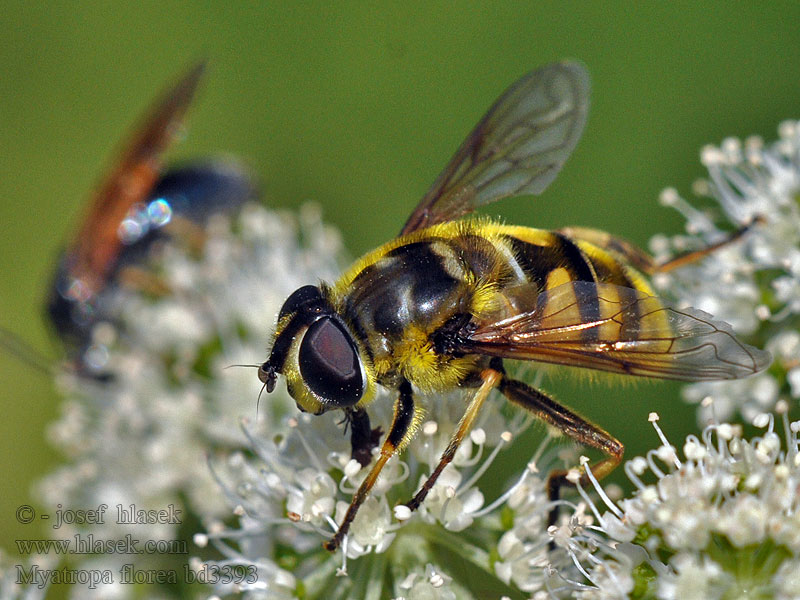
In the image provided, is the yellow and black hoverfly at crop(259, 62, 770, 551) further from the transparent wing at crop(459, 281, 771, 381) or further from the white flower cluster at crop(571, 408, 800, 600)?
the white flower cluster at crop(571, 408, 800, 600)

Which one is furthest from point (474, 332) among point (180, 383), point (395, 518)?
point (180, 383)

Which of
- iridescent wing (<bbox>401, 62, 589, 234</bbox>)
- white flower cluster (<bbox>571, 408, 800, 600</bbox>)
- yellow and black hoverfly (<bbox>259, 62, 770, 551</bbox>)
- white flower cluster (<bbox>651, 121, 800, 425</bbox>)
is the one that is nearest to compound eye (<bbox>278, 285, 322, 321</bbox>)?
yellow and black hoverfly (<bbox>259, 62, 770, 551</bbox>)

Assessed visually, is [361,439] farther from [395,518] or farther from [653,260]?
[653,260]

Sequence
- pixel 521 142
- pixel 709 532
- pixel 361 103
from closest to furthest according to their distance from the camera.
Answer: pixel 709 532
pixel 521 142
pixel 361 103

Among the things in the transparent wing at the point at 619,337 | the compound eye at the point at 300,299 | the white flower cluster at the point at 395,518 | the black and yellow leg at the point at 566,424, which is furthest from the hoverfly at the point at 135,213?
the transparent wing at the point at 619,337

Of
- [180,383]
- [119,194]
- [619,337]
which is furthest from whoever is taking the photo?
[119,194]

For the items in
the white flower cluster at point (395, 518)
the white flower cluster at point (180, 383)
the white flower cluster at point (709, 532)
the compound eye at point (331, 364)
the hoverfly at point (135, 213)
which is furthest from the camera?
the hoverfly at point (135, 213)

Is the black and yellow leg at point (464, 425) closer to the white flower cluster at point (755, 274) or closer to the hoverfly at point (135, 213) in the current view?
the white flower cluster at point (755, 274)
